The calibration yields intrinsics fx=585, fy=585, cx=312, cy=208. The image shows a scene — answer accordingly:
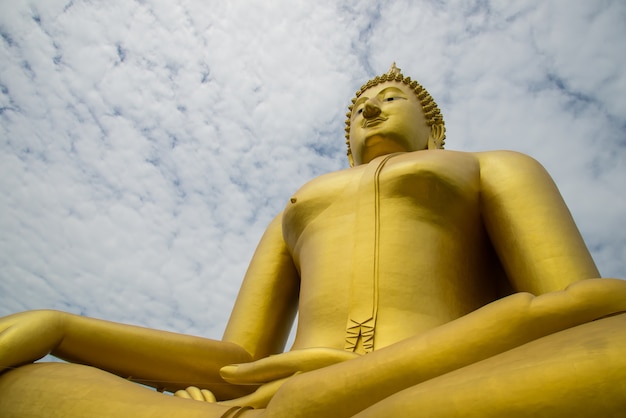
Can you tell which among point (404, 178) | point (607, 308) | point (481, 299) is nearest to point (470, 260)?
point (481, 299)

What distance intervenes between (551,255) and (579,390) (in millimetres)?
2118

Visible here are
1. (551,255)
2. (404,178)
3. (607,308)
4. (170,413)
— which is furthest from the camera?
(404,178)

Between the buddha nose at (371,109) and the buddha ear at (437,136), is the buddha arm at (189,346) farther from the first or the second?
the buddha ear at (437,136)

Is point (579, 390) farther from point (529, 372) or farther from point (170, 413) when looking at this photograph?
point (170, 413)

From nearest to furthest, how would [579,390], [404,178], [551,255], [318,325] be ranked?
1. [579,390]
2. [551,255]
3. [318,325]
4. [404,178]

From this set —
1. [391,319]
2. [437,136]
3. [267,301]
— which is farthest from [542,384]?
[437,136]

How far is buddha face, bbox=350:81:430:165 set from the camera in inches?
208

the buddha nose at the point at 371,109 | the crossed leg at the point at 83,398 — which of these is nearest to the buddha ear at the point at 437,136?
the buddha nose at the point at 371,109

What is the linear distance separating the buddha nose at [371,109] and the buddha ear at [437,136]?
0.70 m

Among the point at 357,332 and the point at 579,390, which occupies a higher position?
the point at 357,332

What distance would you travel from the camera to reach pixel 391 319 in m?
3.76

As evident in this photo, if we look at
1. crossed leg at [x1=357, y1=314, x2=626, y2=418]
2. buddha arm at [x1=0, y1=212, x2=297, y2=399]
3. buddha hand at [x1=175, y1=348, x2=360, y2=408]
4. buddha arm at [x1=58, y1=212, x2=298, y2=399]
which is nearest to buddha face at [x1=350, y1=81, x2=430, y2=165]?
buddha arm at [x1=58, y1=212, x2=298, y2=399]

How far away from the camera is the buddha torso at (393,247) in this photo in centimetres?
389

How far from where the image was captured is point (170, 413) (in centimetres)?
262
